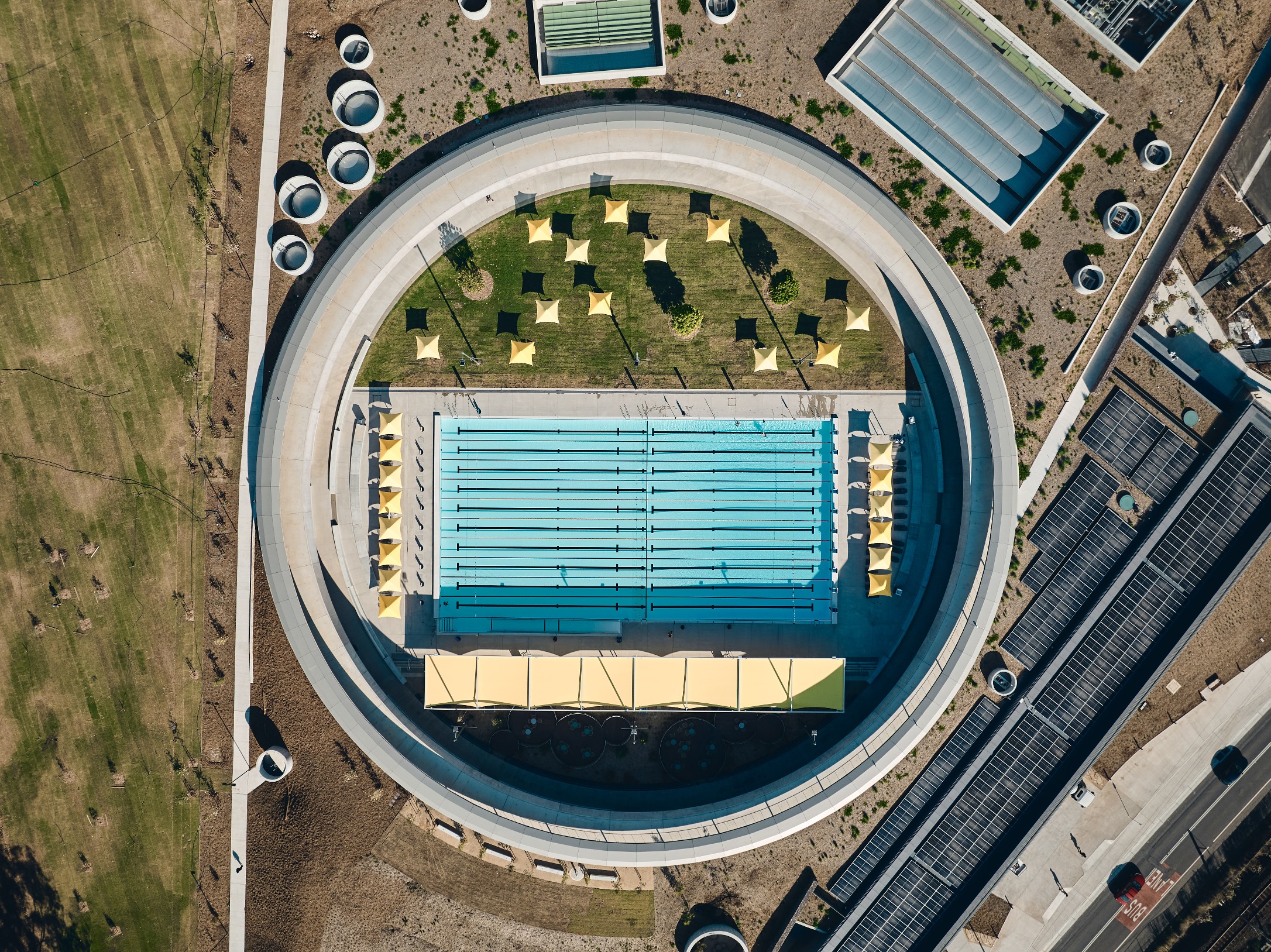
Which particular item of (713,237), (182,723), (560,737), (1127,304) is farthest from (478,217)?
(1127,304)

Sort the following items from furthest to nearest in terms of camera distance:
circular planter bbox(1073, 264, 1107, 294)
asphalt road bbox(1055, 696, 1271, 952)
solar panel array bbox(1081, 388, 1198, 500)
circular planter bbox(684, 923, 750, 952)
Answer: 1. asphalt road bbox(1055, 696, 1271, 952)
2. circular planter bbox(684, 923, 750, 952)
3. solar panel array bbox(1081, 388, 1198, 500)
4. circular planter bbox(1073, 264, 1107, 294)

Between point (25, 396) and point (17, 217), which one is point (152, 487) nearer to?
point (25, 396)

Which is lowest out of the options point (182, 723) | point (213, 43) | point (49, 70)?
point (182, 723)

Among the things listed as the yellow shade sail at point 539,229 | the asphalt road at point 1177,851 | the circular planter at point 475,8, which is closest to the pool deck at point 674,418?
the yellow shade sail at point 539,229

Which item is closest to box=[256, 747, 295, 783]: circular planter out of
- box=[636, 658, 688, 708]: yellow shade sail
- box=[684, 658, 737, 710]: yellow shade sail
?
box=[636, 658, 688, 708]: yellow shade sail

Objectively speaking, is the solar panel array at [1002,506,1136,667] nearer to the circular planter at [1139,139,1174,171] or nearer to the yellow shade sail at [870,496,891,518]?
the yellow shade sail at [870,496,891,518]

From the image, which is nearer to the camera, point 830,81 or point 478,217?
point 830,81
